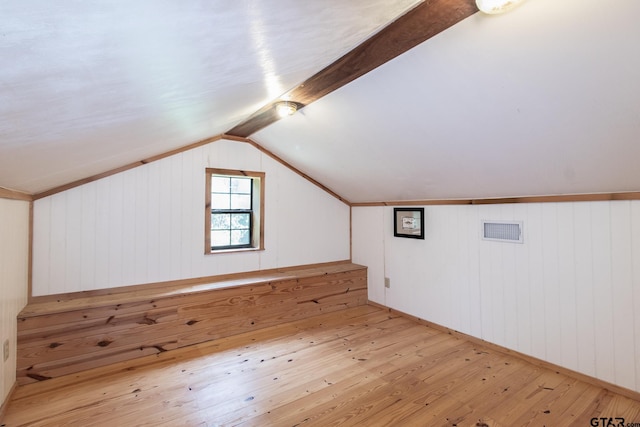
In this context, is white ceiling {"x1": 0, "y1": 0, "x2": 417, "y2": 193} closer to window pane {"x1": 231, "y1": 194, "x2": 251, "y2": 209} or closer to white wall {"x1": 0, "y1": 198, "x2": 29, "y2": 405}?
white wall {"x1": 0, "y1": 198, "x2": 29, "y2": 405}

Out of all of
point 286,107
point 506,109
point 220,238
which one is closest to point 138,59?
point 286,107

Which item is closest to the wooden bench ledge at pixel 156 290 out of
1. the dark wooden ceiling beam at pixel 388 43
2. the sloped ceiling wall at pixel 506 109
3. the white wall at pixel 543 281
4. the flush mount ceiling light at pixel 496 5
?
the white wall at pixel 543 281

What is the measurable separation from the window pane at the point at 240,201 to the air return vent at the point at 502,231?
2.77 m

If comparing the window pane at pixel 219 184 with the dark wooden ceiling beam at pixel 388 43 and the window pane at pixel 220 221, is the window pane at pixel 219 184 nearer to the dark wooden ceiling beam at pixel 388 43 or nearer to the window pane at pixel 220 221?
the window pane at pixel 220 221

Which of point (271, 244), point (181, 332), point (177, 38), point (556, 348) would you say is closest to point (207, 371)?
point (181, 332)

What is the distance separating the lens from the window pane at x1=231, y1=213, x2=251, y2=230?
3.97 metres

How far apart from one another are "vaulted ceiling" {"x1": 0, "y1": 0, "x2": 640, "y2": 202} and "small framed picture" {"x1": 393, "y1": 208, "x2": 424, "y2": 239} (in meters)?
0.88

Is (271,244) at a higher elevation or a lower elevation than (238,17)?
lower

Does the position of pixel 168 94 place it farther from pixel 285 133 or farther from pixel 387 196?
pixel 387 196

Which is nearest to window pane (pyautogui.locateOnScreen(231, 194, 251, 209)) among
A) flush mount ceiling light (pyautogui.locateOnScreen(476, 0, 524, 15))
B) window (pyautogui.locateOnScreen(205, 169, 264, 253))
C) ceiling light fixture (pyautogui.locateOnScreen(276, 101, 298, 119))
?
window (pyautogui.locateOnScreen(205, 169, 264, 253))

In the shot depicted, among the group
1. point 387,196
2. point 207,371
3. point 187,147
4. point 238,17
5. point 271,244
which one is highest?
point 187,147

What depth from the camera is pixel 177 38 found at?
0.87m

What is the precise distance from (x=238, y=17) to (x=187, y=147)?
9.44ft

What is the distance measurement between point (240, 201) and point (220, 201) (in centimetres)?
27
